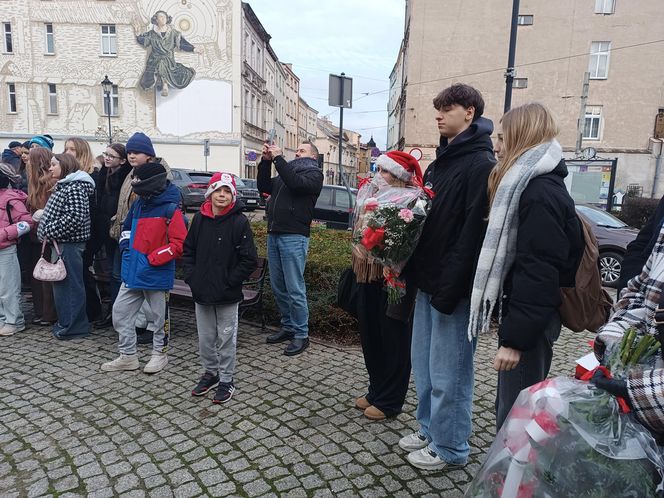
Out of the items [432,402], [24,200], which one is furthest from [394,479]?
[24,200]

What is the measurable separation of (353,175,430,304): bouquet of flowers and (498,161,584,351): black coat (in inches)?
27.4

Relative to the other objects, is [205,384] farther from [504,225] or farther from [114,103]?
[114,103]

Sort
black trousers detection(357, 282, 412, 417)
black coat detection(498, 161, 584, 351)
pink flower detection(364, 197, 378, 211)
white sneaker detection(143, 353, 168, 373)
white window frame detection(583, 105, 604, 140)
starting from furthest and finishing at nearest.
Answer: white window frame detection(583, 105, 604, 140) < white sneaker detection(143, 353, 168, 373) < black trousers detection(357, 282, 412, 417) < pink flower detection(364, 197, 378, 211) < black coat detection(498, 161, 584, 351)

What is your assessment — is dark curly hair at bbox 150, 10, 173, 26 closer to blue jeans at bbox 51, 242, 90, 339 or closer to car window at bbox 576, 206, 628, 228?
car window at bbox 576, 206, 628, 228

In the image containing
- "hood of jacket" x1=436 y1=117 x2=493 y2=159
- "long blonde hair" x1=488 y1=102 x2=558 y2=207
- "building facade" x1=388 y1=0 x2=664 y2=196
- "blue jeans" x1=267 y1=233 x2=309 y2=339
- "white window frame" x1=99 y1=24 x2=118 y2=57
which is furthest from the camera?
"white window frame" x1=99 y1=24 x2=118 y2=57

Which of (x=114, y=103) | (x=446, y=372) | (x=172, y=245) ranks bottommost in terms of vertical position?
(x=446, y=372)

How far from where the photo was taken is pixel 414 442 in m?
3.15

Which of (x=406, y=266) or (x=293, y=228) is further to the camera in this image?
(x=293, y=228)

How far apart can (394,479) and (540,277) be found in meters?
1.54

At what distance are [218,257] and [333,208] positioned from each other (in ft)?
30.5

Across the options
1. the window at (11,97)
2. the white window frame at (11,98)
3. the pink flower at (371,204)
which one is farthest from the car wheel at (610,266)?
the window at (11,97)

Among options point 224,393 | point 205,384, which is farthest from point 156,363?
point 224,393

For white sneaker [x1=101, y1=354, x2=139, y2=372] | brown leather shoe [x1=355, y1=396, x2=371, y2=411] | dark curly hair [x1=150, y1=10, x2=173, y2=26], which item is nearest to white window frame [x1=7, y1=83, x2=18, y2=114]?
dark curly hair [x1=150, y1=10, x2=173, y2=26]

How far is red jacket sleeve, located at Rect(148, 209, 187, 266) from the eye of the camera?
13.7 ft
